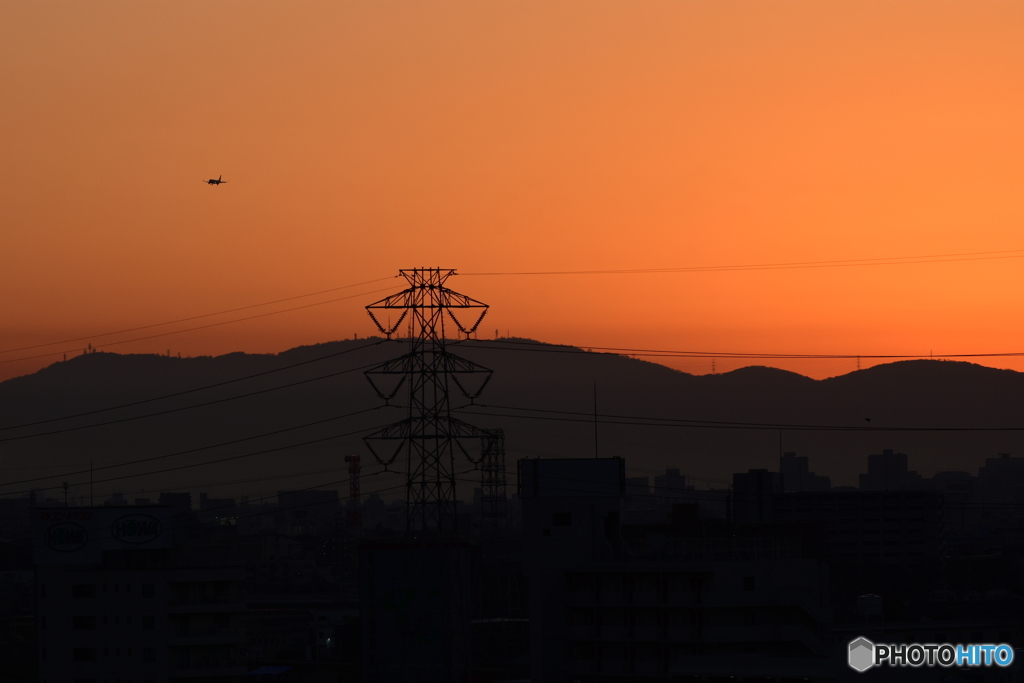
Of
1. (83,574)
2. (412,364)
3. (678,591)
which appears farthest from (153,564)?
(678,591)

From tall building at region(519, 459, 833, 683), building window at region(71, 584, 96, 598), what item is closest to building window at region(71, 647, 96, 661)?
building window at region(71, 584, 96, 598)

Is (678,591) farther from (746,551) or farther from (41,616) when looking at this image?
(41,616)

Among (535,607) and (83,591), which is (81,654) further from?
(535,607)

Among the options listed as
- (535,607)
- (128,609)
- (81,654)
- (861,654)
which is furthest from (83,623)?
(861,654)

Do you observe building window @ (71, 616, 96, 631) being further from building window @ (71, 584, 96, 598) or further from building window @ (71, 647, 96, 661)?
building window @ (71, 584, 96, 598)

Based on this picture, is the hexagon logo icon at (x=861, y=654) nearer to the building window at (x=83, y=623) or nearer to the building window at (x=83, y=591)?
the building window at (x=83, y=623)

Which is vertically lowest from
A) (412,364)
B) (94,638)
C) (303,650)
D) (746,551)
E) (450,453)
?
(303,650)
